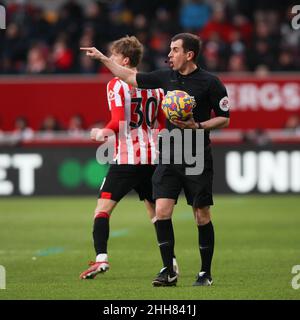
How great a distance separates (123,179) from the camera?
1055 centimetres

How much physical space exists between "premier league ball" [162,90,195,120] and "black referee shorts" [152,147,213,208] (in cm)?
A: 53

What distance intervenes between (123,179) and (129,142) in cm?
37

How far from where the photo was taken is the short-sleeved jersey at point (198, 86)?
962 cm

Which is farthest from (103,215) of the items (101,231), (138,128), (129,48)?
(129,48)

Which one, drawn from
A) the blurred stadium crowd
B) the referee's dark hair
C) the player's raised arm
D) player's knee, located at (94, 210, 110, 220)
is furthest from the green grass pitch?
the blurred stadium crowd

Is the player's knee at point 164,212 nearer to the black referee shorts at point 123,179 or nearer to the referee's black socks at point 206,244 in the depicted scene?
the referee's black socks at point 206,244

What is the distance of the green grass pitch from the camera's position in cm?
941

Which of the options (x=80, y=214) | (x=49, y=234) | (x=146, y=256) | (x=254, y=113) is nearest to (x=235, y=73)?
(x=254, y=113)

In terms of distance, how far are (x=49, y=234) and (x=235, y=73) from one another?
10.1 m

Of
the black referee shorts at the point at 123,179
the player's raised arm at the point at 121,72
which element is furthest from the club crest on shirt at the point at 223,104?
the black referee shorts at the point at 123,179

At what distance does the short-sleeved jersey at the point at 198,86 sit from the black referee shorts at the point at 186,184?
0.31 m

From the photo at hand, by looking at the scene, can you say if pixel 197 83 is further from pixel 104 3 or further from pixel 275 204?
pixel 104 3

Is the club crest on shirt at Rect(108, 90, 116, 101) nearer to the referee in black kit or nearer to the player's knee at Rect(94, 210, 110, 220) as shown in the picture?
the referee in black kit

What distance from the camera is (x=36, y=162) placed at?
71.3ft
